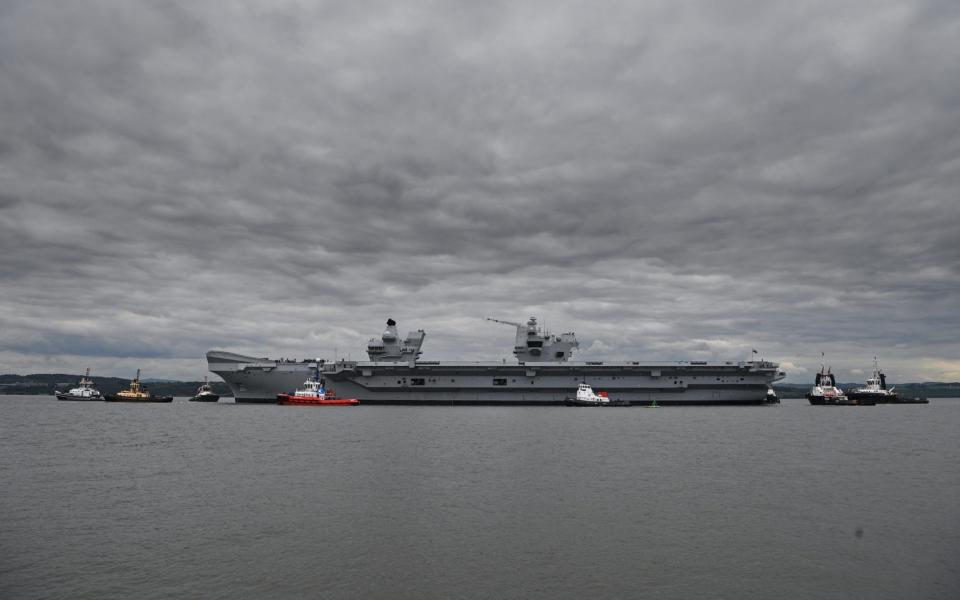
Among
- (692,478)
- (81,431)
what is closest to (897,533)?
(692,478)

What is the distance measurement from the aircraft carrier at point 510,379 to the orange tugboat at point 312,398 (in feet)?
4.33

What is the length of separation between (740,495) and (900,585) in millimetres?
7312

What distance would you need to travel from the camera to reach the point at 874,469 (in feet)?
74.5

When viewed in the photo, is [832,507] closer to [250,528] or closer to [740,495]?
[740,495]

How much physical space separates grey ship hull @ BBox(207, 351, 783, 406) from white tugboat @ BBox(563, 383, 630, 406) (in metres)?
1.40

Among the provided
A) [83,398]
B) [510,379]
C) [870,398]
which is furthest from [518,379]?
[83,398]

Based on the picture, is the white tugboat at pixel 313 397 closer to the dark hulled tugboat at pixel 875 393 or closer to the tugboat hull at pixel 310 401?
the tugboat hull at pixel 310 401

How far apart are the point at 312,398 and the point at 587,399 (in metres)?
28.6

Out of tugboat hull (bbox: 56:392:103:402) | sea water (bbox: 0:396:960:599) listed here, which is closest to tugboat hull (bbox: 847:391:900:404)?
sea water (bbox: 0:396:960:599)

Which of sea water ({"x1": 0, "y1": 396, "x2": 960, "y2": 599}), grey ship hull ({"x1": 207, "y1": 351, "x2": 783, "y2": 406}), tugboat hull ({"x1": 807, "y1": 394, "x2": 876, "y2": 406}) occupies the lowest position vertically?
sea water ({"x1": 0, "y1": 396, "x2": 960, "y2": 599})

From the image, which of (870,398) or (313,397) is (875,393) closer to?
(870,398)

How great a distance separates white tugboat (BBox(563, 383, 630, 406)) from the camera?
206 feet

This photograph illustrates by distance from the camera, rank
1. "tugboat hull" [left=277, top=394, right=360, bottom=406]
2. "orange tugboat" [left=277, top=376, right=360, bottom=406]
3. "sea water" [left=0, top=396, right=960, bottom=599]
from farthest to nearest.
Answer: "orange tugboat" [left=277, top=376, right=360, bottom=406] < "tugboat hull" [left=277, top=394, right=360, bottom=406] < "sea water" [left=0, top=396, right=960, bottom=599]

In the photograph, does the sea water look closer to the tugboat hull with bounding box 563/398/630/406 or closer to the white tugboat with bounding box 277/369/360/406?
the tugboat hull with bounding box 563/398/630/406
